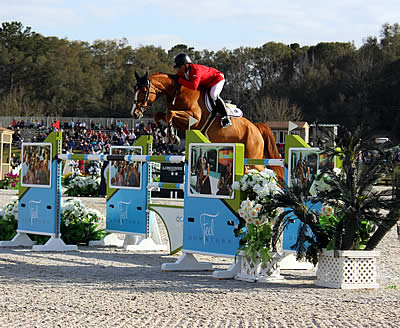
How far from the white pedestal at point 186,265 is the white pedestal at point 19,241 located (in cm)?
300

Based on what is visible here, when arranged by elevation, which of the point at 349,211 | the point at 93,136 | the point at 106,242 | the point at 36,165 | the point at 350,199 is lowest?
the point at 106,242

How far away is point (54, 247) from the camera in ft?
27.5

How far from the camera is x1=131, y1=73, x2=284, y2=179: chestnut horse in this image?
27.6 ft

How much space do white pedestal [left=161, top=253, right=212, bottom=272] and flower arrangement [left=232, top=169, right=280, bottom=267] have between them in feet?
2.71

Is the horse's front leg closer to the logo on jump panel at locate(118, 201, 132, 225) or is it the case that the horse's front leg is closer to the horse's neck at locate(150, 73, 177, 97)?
the horse's neck at locate(150, 73, 177, 97)

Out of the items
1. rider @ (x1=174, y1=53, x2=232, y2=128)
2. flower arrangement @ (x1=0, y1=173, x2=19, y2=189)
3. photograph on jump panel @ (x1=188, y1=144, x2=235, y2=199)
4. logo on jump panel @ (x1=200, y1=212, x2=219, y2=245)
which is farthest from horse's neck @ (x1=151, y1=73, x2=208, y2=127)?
flower arrangement @ (x1=0, y1=173, x2=19, y2=189)

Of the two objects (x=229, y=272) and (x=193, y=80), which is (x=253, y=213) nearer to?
(x=229, y=272)

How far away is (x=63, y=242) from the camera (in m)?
8.48

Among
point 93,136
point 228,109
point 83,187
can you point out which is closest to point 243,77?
point 93,136

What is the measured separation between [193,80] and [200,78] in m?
0.15

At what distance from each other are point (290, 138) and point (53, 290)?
9.90ft

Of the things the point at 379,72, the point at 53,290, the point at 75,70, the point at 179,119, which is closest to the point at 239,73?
the point at 379,72

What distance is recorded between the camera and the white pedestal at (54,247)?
8.37 m

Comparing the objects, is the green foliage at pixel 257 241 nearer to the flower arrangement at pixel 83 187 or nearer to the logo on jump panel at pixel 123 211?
the logo on jump panel at pixel 123 211
